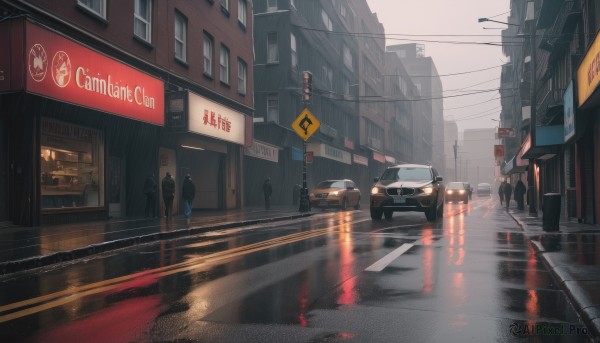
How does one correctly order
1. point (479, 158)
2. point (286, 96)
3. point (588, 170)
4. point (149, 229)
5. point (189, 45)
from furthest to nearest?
point (479, 158) → point (286, 96) → point (189, 45) → point (588, 170) → point (149, 229)

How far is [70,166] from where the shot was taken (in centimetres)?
1570

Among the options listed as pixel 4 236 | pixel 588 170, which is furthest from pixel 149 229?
pixel 588 170

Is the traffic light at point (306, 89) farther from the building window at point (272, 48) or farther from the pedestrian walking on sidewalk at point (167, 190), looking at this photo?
the building window at point (272, 48)

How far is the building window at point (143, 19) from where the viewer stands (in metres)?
18.2

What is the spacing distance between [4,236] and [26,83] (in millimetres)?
3326

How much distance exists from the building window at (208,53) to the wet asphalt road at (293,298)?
14.4m

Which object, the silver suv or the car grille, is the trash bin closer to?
the silver suv

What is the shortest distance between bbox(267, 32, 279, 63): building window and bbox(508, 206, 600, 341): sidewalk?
79.5ft

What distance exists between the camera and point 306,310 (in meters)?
5.15

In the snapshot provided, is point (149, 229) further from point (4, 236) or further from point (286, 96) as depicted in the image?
point (286, 96)

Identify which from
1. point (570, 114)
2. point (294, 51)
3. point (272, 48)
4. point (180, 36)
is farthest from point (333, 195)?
point (570, 114)

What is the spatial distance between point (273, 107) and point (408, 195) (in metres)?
Answer: 18.9

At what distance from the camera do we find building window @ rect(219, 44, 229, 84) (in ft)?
81.5

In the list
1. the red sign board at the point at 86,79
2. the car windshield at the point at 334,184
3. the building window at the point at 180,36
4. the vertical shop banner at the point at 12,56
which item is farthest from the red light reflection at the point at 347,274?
the car windshield at the point at 334,184
